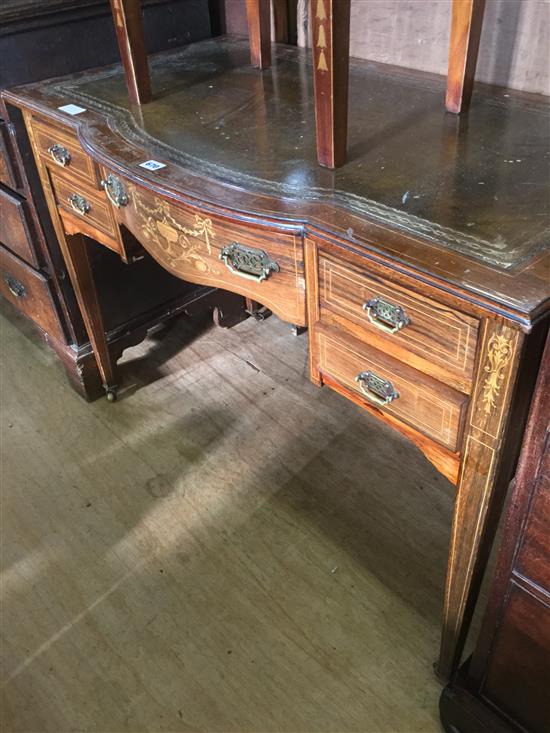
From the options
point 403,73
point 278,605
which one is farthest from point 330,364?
point 403,73

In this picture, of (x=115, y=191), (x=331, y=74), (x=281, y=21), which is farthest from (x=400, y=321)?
(x=281, y=21)

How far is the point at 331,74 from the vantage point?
3.06ft

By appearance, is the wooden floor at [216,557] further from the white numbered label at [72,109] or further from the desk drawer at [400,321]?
the white numbered label at [72,109]

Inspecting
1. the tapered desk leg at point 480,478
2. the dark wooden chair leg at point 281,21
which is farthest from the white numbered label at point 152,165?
the dark wooden chair leg at point 281,21

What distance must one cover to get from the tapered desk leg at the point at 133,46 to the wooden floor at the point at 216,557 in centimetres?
81

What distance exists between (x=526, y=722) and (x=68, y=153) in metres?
1.29

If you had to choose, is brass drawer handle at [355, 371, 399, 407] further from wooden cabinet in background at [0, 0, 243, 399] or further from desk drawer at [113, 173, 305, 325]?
wooden cabinet in background at [0, 0, 243, 399]

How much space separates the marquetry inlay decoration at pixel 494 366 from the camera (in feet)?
2.39

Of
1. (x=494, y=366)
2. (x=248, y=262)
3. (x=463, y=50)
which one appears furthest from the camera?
(x=463, y=50)

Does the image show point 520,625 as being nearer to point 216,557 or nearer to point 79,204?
point 216,557

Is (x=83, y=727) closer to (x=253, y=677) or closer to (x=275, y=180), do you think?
(x=253, y=677)

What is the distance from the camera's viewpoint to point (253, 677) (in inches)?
48.1

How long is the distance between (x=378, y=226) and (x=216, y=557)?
86cm

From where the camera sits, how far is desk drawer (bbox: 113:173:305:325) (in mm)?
950
